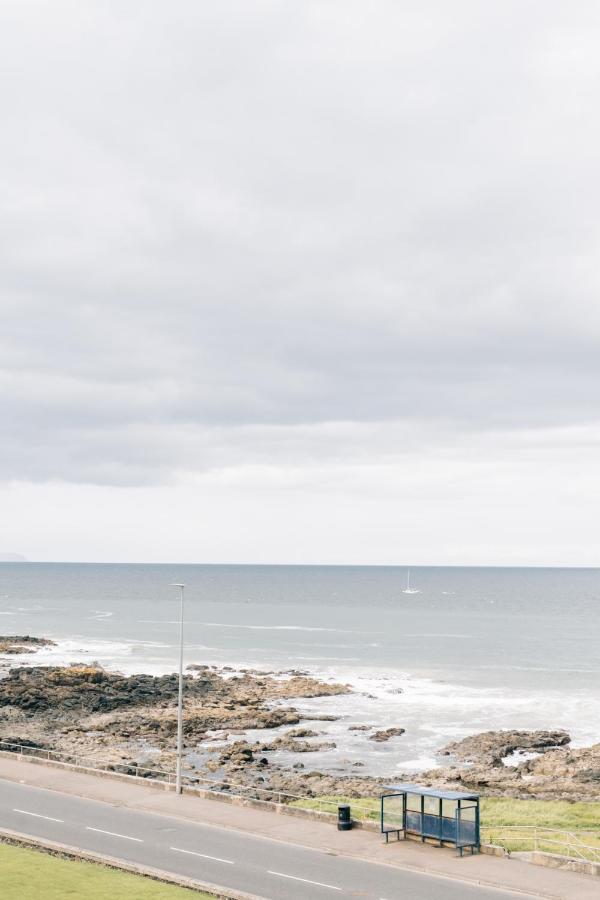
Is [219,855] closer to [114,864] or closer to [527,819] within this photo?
[114,864]

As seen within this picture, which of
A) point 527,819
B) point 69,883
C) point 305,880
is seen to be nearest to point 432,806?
point 305,880

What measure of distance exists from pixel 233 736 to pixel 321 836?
33.0m

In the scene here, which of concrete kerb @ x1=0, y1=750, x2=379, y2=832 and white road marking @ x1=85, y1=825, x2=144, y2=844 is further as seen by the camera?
concrete kerb @ x1=0, y1=750, x2=379, y2=832

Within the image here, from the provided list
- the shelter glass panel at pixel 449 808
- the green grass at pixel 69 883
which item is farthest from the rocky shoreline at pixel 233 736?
the green grass at pixel 69 883

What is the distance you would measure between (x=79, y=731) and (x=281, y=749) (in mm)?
14702

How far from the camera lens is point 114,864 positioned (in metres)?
27.2

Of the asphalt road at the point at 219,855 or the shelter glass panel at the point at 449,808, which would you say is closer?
the asphalt road at the point at 219,855

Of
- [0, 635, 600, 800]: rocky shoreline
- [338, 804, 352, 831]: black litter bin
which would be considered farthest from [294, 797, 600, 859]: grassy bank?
[0, 635, 600, 800]: rocky shoreline

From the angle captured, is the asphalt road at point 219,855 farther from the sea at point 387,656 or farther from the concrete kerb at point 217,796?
the sea at point 387,656

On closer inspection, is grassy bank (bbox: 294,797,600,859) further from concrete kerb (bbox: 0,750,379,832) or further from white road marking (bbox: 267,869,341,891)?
white road marking (bbox: 267,869,341,891)

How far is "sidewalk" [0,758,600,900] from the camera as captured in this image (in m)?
26.2

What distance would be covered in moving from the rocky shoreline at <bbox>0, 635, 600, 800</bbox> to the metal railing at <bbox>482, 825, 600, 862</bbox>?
10744mm

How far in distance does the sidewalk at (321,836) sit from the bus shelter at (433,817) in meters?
0.39

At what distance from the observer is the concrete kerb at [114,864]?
24823mm
